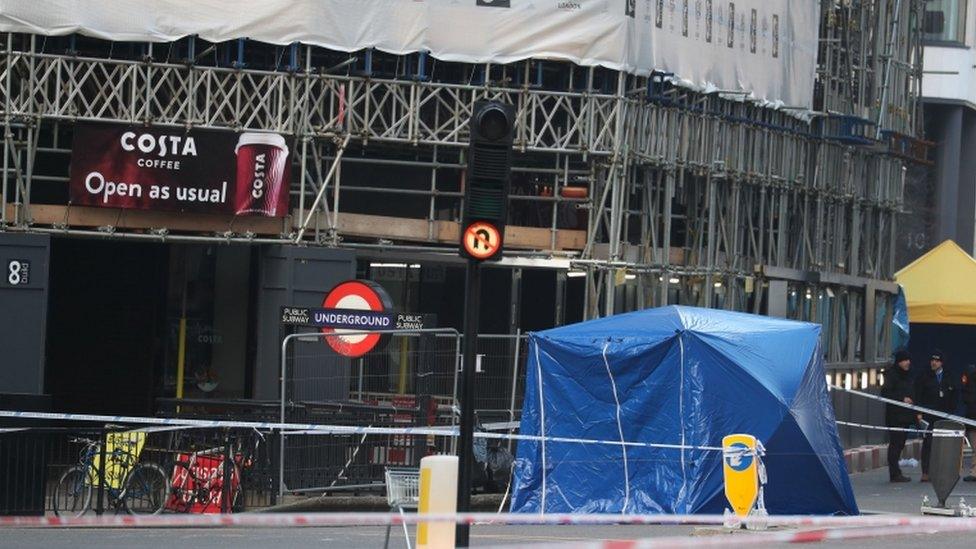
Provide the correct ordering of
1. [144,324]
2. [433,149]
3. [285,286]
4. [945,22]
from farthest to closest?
[945,22]
[144,324]
[433,149]
[285,286]

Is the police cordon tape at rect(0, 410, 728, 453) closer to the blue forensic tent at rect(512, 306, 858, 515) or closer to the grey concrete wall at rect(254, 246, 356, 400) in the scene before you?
the blue forensic tent at rect(512, 306, 858, 515)

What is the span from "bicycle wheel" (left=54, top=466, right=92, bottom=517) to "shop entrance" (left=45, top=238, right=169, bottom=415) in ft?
28.9

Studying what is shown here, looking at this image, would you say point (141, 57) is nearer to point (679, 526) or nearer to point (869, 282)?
point (679, 526)

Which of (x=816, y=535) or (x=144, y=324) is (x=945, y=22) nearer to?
(x=144, y=324)

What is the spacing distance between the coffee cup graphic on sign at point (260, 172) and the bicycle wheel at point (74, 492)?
6461 mm

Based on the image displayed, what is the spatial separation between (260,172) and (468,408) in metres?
13.5

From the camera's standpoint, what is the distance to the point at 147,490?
2056 cm

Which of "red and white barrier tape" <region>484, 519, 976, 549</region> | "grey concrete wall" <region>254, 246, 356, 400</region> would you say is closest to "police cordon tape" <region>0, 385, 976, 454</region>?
"red and white barrier tape" <region>484, 519, 976, 549</region>

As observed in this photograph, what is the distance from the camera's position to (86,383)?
2981cm

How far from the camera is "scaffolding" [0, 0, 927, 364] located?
26125 mm

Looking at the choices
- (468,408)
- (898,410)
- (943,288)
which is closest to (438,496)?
(468,408)

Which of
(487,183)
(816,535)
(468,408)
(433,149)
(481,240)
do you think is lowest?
(816,535)

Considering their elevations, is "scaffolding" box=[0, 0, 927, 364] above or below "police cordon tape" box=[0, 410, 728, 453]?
above

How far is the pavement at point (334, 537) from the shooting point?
694 inches
